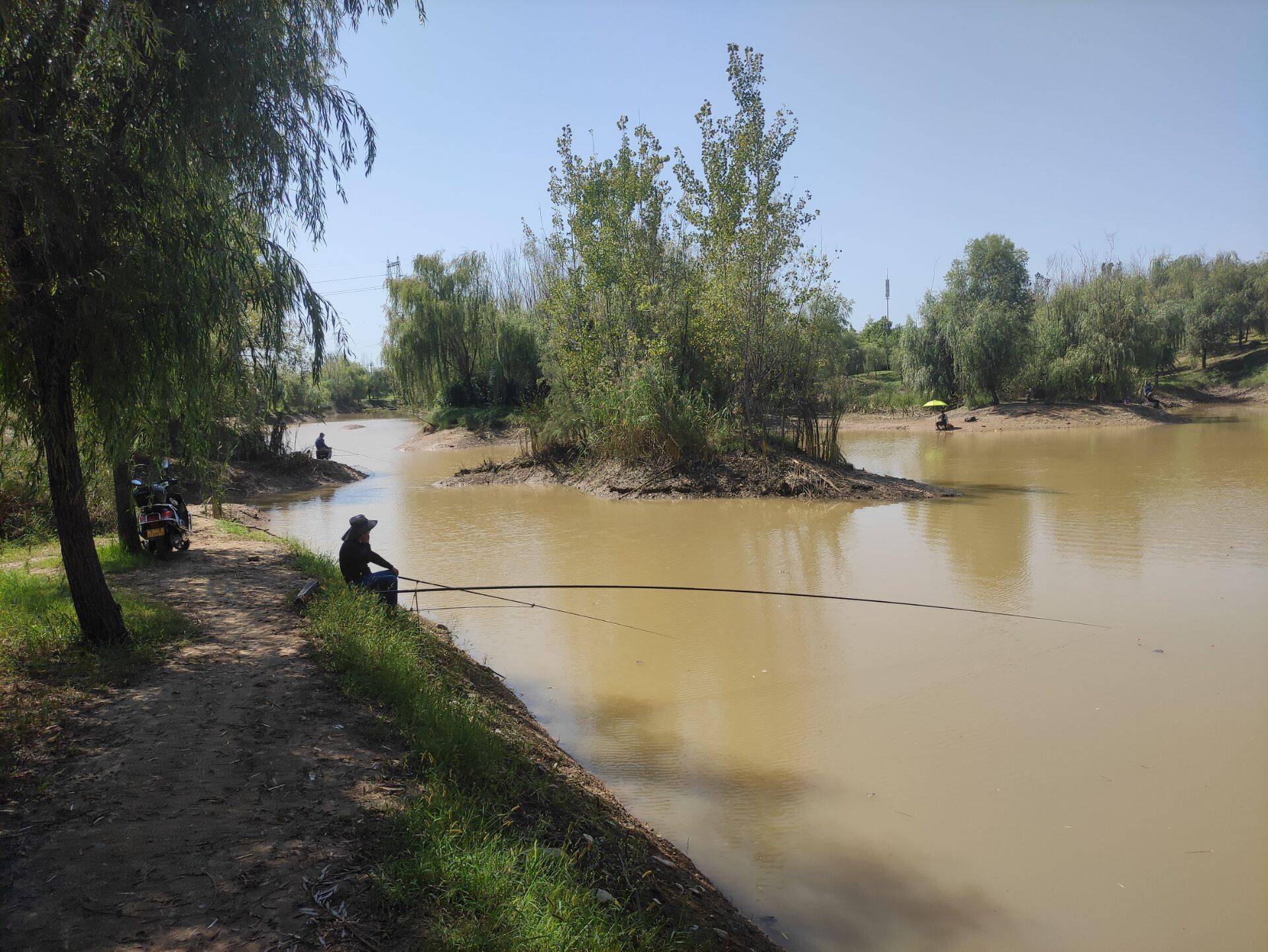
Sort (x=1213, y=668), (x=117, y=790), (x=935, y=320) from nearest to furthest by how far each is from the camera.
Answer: (x=117, y=790) < (x=1213, y=668) < (x=935, y=320)

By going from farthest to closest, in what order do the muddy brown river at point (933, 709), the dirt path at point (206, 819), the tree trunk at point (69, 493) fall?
the tree trunk at point (69, 493) → the muddy brown river at point (933, 709) → the dirt path at point (206, 819)

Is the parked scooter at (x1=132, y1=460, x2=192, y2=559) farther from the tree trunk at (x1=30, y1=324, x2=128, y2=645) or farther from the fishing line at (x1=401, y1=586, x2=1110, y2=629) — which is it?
the tree trunk at (x1=30, y1=324, x2=128, y2=645)

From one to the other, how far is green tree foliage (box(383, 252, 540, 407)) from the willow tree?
1190 inches

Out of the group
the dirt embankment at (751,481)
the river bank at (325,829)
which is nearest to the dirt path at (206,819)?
the river bank at (325,829)

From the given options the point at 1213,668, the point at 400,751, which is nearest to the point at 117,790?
the point at 400,751

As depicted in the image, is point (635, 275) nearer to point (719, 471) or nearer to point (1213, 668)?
point (719, 471)

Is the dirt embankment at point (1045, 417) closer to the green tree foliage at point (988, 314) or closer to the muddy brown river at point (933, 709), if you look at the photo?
the green tree foliage at point (988, 314)

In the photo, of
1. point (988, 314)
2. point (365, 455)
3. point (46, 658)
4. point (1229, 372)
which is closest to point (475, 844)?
point (46, 658)

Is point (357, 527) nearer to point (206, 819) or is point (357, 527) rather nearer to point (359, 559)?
point (359, 559)

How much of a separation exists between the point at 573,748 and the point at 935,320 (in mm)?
37699

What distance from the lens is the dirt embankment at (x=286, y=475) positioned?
2044 cm

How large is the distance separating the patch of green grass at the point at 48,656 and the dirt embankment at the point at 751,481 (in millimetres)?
12228

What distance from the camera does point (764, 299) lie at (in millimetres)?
17688

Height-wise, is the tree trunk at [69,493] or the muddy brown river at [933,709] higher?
the tree trunk at [69,493]
